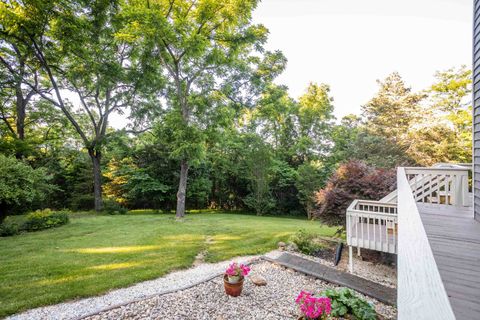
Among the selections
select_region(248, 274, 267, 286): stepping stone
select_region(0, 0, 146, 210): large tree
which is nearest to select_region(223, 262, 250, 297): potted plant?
select_region(248, 274, 267, 286): stepping stone

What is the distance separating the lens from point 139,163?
15742 mm

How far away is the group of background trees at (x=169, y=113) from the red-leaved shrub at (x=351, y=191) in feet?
0.32

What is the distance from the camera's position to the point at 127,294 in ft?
12.3

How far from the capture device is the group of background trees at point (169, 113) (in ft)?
32.7

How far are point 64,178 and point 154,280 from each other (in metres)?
16.9

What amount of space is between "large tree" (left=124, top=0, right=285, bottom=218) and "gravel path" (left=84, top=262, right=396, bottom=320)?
23.0 ft

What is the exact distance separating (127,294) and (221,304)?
162cm

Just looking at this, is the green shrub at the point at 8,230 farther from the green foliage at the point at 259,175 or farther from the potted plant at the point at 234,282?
the green foliage at the point at 259,175

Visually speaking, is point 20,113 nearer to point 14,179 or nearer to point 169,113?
point 14,179

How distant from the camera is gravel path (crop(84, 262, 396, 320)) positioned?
10.7 feet

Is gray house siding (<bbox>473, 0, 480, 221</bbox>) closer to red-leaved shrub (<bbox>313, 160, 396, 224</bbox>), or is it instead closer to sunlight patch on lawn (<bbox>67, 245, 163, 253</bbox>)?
red-leaved shrub (<bbox>313, 160, 396, 224</bbox>)

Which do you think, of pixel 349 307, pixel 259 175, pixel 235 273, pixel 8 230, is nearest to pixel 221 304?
pixel 235 273

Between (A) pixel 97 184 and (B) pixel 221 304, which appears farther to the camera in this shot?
(A) pixel 97 184

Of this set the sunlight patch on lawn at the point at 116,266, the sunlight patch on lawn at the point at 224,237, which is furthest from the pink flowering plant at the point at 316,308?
the sunlight patch on lawn at the point at 224,237
